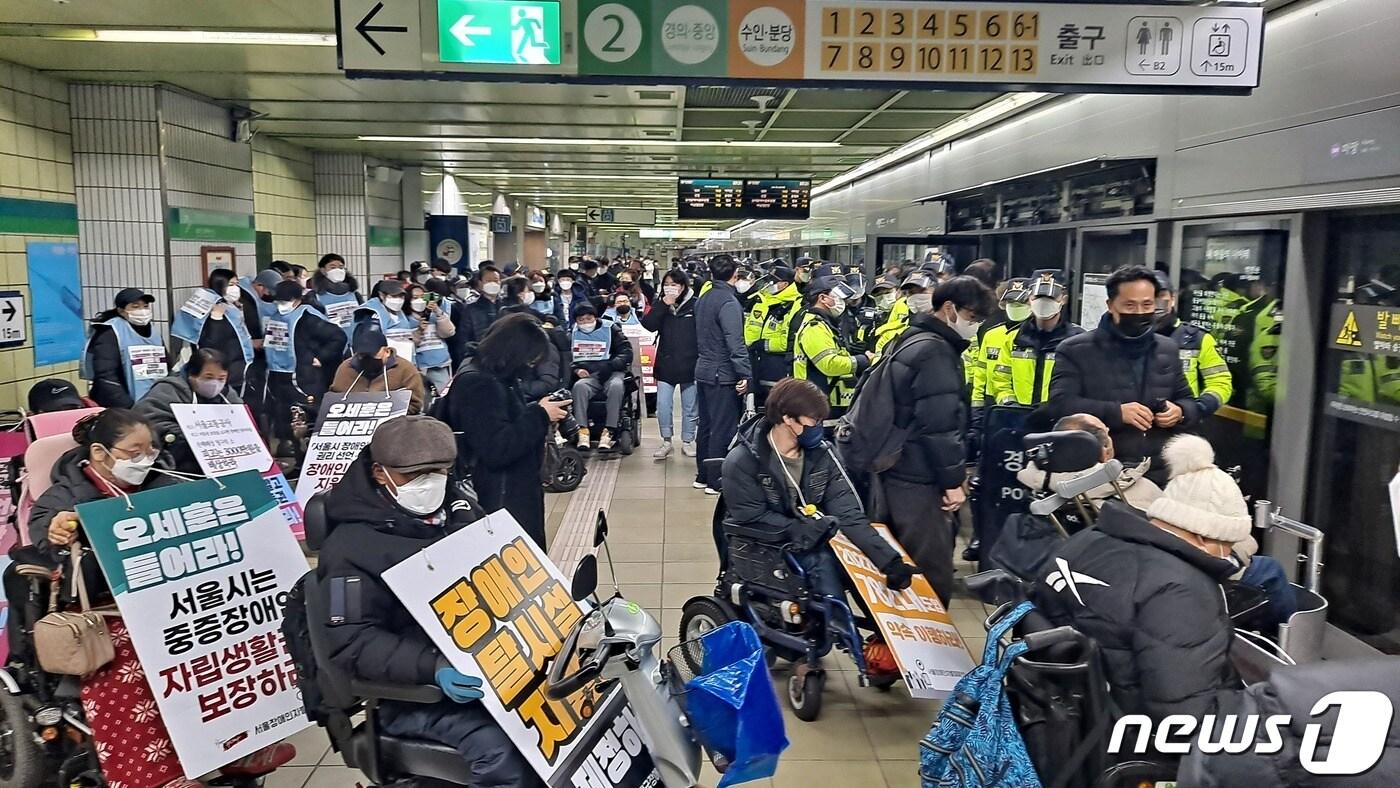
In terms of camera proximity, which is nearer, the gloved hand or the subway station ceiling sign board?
the gloved hand

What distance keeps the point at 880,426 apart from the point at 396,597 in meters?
2.36

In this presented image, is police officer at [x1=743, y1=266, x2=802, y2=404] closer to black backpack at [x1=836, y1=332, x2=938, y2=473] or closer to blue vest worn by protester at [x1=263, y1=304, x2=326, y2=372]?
black backpack at [x1=836, y1=332, x2=938, y2=473]

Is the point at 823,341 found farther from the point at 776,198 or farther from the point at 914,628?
the point at 776,198

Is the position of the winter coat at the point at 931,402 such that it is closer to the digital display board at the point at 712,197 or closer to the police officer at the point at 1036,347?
the police officer at the point at 1036,347

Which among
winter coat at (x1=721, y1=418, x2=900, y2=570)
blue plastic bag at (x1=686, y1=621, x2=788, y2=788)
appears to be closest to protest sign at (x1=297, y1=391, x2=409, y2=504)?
winter coat at (x1=721, y1=418, x2=900, y2=570)

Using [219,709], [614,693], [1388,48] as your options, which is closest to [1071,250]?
[1388,48]

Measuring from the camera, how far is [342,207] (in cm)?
1491

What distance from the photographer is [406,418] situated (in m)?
2.77

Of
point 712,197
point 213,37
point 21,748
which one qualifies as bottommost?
point 21,748

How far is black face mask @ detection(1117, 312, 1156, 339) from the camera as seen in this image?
13.9 ft

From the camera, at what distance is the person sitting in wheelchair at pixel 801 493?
383 cm

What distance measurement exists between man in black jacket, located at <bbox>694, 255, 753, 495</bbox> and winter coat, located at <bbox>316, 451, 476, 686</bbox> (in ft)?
15.7

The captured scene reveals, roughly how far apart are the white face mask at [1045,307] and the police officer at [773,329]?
9.67 feet

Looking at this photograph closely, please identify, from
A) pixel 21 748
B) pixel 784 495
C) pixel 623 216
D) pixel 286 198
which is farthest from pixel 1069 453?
pixel 623 216
